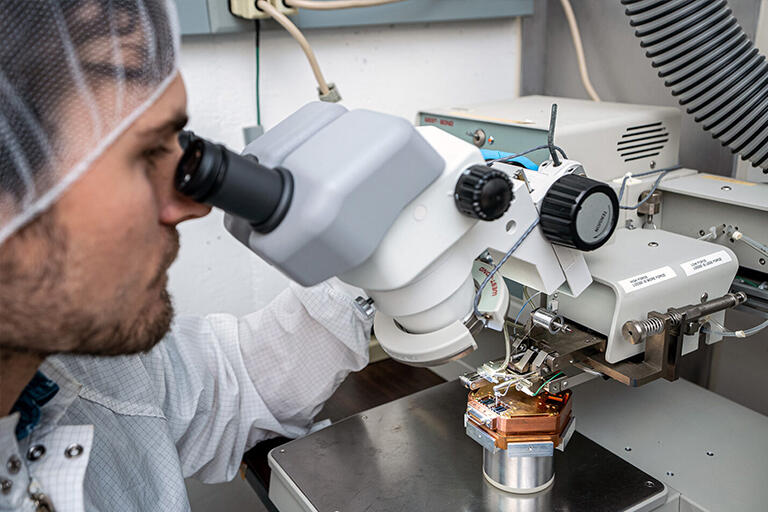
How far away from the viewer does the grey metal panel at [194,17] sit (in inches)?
51.8

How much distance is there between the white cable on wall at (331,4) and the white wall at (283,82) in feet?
0.37

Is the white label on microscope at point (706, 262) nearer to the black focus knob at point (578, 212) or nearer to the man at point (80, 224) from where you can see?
the black focus knob at point (578, 212)

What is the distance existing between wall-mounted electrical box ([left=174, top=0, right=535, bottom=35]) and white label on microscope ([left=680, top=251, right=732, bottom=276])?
0.96 meters

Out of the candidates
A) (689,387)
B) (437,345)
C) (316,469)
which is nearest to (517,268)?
(437,345)

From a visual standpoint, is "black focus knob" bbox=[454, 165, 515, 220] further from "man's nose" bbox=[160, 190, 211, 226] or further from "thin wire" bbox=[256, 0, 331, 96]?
"thin wire" bbox=[256, 0, 331, 96]

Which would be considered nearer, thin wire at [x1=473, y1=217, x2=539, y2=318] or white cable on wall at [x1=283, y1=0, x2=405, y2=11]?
thin wire at [x1=473, y1=217, x2=539, y2=318]

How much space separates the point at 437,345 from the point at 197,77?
0.95 meters

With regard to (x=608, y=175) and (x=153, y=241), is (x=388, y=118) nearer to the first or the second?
(x=153, y=241)

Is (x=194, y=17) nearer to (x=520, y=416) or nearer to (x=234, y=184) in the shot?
(x=234, y=184)

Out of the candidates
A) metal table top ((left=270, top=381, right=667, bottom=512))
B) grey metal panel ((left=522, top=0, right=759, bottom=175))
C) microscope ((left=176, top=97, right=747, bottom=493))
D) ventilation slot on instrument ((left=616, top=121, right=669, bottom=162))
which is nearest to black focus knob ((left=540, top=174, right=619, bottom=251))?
microscope ((left=176, top=97, right=747, bottom=493))

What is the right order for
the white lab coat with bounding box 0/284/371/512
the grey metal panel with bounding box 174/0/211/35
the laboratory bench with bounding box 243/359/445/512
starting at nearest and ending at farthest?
the white lab coat with bounding box 0/284/371/512, the laboratory bench with bounding box 243/359/445/512, the grey metal panel with bounding box 174/0/211/35

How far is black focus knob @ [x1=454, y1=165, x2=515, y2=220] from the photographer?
0.65 meters

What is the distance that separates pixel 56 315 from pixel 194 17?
88 cm

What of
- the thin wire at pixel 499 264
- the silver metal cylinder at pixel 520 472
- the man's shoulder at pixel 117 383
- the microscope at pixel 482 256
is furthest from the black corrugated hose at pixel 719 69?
the man's shoulder at pixel 117 383
